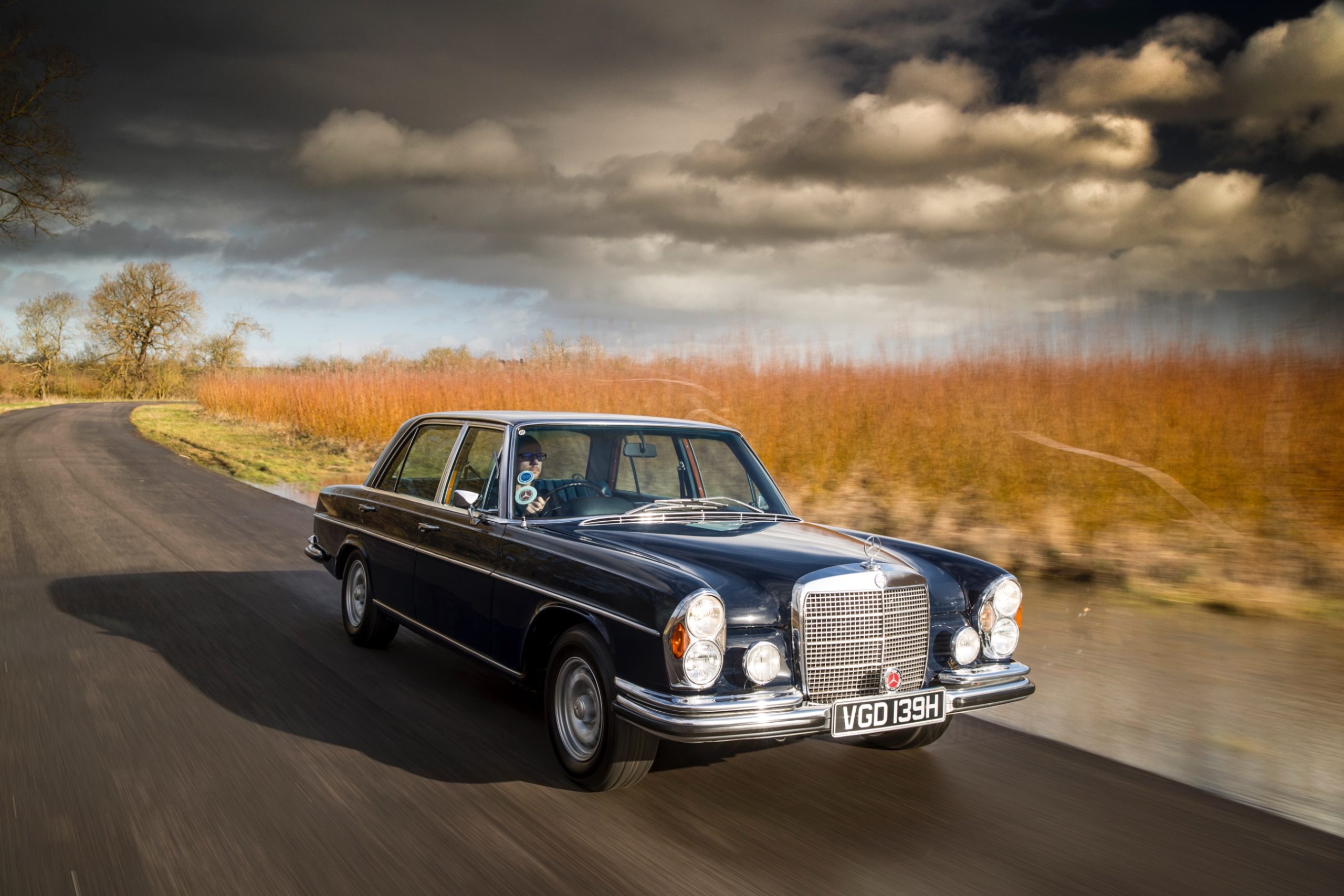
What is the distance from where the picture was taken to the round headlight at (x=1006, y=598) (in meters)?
Result: 4.21

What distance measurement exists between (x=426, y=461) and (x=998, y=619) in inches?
128

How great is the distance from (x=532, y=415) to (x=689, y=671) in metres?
2.19

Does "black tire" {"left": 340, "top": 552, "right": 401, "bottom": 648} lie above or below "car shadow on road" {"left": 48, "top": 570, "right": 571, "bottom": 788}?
above

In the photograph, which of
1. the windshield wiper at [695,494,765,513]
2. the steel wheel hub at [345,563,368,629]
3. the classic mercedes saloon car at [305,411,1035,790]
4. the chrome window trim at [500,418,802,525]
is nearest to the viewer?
the classic mercedes saloon car at [305,411,1035,790]

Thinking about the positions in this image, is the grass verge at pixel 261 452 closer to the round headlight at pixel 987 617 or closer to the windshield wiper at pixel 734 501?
the windshield wiper at pixel 734 501

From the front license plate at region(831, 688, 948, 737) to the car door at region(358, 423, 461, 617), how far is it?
2.77 meters

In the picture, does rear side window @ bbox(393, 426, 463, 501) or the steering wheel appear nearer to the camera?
the steering wheel

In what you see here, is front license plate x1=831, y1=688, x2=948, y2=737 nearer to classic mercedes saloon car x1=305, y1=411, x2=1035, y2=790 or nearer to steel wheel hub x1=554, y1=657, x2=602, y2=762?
classic mercedes saloon car x1=305, y1=411, x2=1035, y2=790

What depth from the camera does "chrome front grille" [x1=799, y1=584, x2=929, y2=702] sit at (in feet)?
11.9

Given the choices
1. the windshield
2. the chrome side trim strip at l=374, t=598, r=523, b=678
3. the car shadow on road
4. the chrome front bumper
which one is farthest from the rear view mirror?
the chrome front bumper

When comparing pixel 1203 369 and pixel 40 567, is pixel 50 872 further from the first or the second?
pixel 1203 369

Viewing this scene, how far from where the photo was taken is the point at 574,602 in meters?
3.90

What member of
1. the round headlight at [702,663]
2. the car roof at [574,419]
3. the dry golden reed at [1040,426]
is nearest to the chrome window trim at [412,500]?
the car roof at [574,419]

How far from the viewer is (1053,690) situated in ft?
17.4
